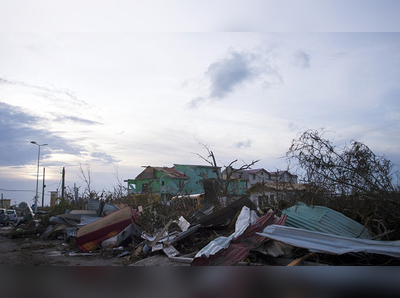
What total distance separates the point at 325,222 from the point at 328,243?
1.50 m

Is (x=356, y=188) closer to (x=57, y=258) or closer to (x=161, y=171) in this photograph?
(x=57, y=258)

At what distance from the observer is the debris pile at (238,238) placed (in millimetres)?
5496

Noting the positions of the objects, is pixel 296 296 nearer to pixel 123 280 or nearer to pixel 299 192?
pixel 123 280

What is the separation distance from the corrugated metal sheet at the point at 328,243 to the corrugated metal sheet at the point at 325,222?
100cm

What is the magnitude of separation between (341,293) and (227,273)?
4.60ft

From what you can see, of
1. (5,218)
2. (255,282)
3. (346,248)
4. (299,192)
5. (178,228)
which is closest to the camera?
(255,282)

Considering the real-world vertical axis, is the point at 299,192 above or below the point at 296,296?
above

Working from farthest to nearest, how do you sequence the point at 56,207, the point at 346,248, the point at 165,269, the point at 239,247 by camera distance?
the point at 56,207 → the point at 239,247 → the point at 346,248 → the point at 165,269

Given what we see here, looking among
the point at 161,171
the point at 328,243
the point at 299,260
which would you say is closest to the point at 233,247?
the point at 299,260

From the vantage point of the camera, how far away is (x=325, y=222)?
6902 millimetres

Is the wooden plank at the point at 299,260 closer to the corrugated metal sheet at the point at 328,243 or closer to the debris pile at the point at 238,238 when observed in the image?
the debris pile at the point at 238,238

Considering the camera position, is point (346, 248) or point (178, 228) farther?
point (178, 228)

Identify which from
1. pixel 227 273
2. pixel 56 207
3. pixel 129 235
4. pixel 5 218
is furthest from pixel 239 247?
pixel 5 218

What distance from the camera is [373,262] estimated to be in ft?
17.9
